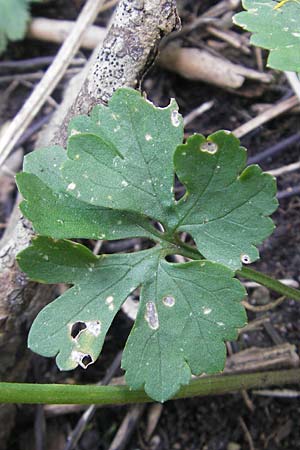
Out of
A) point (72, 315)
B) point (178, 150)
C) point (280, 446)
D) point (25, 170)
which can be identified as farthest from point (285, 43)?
point (280, 446)

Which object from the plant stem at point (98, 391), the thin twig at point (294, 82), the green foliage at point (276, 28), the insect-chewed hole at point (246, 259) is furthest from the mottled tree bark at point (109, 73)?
the thin twig at point (294, 82)

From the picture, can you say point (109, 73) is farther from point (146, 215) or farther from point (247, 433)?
point (247, 433)

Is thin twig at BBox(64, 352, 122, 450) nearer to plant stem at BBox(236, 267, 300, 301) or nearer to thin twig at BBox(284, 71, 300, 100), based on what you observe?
plant stem at BBox(236, 267, 300, 301)

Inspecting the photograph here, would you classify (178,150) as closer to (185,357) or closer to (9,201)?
(185,357)

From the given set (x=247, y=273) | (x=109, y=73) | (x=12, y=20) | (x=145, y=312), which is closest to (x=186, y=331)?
(x=145, y=312)

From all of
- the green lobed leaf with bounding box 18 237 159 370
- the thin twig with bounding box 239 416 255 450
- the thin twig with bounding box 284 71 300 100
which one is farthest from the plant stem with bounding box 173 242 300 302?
the thin twig with bounding box 284 71 300 100

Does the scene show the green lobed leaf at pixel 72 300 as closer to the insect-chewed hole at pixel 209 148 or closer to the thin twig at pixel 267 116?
the insect-chewed hole at pixel 209 148

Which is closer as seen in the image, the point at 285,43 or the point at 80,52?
the point at 285,43
